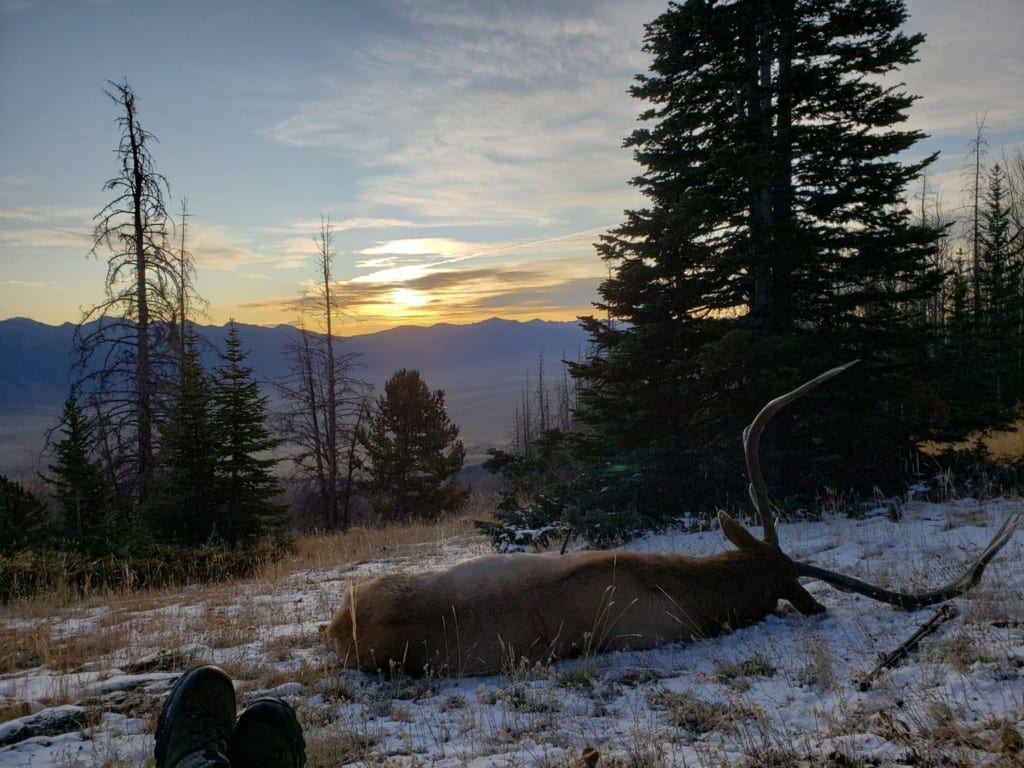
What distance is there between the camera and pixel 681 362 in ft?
30.8

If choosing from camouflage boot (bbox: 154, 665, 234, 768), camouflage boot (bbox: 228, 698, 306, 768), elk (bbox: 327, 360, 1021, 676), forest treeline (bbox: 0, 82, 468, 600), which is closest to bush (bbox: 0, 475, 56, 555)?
forest treeline (bbox: 0, 82, 468, 600)

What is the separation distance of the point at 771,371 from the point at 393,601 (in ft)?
21.1

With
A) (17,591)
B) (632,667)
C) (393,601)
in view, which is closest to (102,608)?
(17,591)

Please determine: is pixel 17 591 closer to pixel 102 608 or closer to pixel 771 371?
pixel 102 608

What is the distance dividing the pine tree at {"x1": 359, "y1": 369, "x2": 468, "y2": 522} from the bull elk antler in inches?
923

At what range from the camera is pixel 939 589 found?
3.79 metres

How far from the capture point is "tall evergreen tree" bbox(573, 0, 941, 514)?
8688mm

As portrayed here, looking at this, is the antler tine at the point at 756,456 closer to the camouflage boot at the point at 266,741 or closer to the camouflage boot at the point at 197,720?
the camouflage boot at the point at 266,741

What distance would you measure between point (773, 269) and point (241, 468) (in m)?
12.2

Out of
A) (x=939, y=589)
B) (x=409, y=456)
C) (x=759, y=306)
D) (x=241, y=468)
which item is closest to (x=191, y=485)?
(x=241, y=468)

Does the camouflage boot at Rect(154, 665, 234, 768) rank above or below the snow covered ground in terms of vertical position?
above

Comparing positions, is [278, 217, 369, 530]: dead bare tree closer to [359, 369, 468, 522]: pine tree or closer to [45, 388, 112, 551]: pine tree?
[359, 369, 468, 522]: pine tree

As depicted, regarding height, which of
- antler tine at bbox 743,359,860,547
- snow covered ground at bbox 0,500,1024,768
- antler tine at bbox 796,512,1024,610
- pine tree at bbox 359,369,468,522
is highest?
antler tine at bbox 743,359,860,547

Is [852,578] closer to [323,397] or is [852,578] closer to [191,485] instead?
[191,485]
